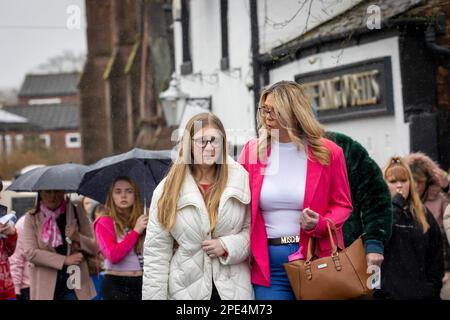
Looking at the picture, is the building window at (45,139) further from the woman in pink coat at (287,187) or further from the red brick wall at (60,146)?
the woman in pink coat at (287,187)

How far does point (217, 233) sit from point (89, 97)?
111ft

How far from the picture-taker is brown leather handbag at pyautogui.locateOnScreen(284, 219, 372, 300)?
5.14 metres

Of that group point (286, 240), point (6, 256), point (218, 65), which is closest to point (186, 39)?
point (218, 65)

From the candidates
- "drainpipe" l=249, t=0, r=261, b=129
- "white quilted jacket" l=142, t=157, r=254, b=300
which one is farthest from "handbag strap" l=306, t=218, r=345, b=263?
"drainpipe" l=249, t=0, r=261, b=129

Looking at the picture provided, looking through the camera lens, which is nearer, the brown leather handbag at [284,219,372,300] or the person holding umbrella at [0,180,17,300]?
the brown leather handbag at [284,219,372,300]

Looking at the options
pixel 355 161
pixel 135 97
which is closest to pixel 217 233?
pixel 355 161

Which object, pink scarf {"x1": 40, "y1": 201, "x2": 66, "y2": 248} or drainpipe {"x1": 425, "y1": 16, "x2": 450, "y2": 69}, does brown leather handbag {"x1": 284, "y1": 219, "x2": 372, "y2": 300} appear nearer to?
pink scarf {"x1": 40, "y1": 201, "x2": 66, "y2": 248}

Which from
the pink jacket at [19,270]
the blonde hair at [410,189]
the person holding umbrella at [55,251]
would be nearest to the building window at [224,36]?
the pink jacket at [19,270]

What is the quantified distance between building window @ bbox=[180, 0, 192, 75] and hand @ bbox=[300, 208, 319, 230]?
8091 millimetres

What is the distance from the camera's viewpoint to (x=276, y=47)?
9.84m

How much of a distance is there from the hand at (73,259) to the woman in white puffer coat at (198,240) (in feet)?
9.81

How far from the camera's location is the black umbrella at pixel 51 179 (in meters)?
8.24

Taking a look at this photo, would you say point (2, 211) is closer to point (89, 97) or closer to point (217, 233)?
point (217, 233)

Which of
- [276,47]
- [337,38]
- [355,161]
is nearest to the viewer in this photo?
[355,161]
